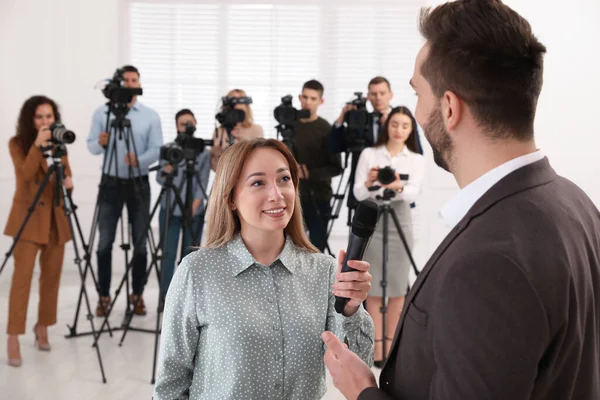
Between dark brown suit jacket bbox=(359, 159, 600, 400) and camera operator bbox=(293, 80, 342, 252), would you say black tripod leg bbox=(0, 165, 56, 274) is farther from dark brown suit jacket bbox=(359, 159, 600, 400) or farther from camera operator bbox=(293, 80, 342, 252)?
dark brown suit jacket bbox=(359, 159, 600, 400)

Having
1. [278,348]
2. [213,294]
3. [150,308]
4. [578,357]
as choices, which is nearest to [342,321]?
[278,348]

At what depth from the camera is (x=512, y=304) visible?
0.83m

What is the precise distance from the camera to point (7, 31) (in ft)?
20.6

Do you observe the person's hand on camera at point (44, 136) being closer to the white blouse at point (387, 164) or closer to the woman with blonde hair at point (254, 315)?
the white blouse at point (387, 164)

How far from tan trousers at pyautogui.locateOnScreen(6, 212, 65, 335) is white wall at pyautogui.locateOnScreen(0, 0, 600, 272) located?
8.11 feet

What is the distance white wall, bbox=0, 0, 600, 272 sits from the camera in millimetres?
5988

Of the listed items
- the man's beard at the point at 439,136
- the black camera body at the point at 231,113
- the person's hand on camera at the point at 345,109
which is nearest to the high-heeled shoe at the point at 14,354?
the black camera body at the point at 231,113

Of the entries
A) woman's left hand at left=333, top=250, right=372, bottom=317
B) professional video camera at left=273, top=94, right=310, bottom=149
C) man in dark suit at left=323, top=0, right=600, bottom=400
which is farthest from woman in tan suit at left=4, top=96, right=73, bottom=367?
man in dark suit at left=323, top=0, right=600, bottom=400

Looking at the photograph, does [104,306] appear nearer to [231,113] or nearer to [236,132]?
[236,132]

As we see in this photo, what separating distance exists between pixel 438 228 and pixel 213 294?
4.81m

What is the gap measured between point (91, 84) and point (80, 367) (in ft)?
10.6

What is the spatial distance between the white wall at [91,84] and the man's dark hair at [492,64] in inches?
207

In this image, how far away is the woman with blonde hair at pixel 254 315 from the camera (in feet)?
5.39

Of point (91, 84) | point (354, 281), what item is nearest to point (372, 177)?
point (354, 281)
